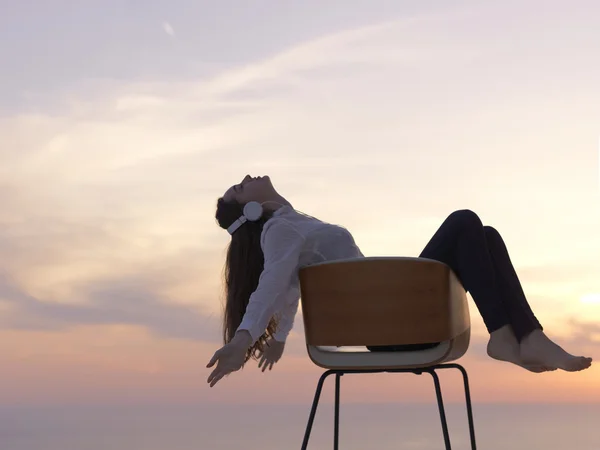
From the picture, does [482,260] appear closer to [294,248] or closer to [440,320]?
[440,320]

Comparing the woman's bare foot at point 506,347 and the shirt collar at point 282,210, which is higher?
the shirt collar at point 282,210

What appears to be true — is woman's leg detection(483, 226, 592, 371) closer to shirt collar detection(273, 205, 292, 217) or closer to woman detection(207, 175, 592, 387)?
woman detection(207, 175, 592, 387)

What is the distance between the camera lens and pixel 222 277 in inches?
169

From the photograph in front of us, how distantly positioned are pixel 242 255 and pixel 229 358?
80 cm

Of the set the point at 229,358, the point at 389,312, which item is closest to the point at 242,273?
the point at 229,358

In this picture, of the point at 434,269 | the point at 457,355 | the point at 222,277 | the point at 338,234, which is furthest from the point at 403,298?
the point at 222,277

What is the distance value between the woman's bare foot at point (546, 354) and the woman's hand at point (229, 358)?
1.07 metres

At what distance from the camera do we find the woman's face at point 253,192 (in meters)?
4.37

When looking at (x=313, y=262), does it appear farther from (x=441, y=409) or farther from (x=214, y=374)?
(x=441, y=409)

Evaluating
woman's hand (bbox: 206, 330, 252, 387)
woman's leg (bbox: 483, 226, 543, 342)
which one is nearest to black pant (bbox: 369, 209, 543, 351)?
woman's leg (bbox: 483, 226, 543, 342)

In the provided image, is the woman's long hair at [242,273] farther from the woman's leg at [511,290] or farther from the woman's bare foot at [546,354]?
the woman's bare foot at [546,354]

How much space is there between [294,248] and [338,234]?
319 millimetres

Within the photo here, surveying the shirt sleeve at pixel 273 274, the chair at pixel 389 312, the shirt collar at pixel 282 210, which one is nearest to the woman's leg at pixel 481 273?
the chair at pixel 389 312

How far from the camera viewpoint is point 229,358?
350cm
